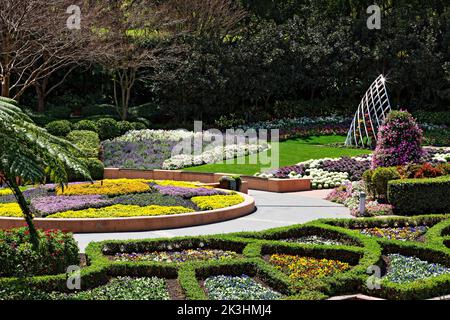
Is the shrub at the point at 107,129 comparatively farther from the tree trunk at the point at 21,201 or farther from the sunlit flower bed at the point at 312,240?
the tree trunk at the point at 21,201

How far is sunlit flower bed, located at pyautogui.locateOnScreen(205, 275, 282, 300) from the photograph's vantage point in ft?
31.7

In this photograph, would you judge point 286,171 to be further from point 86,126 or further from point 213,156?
point 86,126

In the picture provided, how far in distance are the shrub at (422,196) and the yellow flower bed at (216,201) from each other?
3.77m

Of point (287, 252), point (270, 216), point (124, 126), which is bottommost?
point (270, 216)

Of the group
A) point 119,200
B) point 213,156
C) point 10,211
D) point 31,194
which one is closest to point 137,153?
point 213,156

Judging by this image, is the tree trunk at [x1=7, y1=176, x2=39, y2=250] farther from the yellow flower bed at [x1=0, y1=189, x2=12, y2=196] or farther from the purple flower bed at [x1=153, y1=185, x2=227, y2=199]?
the yellow flower bed at [x1=0, y1=189, x2=12, y2=196]

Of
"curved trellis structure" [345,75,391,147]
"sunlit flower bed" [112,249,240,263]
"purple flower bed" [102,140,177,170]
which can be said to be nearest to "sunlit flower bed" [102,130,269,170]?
"purple flower bed" [102,140,177,170]

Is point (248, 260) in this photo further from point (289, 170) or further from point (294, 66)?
point (294, 66)

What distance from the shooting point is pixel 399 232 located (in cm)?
1417

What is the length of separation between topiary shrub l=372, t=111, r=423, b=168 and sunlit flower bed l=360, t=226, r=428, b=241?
17.7ft

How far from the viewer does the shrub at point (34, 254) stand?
10.0 metres

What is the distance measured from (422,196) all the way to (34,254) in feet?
31.0

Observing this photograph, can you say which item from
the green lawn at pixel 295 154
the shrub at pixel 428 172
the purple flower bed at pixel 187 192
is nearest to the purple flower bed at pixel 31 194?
the purple flower bed at pixel 187 192

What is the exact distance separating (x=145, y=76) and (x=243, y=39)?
18.1 ft
